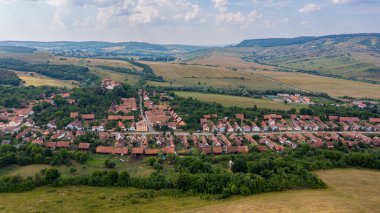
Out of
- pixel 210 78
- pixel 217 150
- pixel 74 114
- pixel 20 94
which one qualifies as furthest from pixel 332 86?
pixel 20 94

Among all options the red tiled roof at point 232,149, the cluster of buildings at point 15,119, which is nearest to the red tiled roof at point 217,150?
the red tiled roof at point 232,149

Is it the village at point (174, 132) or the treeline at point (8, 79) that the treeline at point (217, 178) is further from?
the treeline at point (8, 79)

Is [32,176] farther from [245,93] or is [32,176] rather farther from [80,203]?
[245,93]

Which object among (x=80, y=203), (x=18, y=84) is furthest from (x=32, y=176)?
(x=18, y=84)

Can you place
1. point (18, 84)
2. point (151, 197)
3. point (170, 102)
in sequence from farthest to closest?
1. point (18, 84)
2. point (170, 102)
3. point (151, 197)

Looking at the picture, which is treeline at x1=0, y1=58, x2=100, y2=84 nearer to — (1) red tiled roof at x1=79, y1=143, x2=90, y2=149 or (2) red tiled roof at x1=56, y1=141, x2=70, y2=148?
(2) red tiled roof at x1=56, y1=141, x2=70, y2=148
